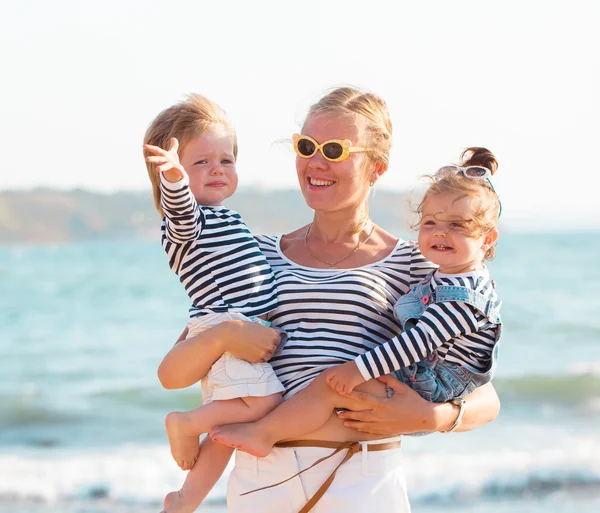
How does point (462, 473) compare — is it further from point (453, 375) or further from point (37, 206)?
point (37, 206)

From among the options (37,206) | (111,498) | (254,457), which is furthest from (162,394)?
(37,206)

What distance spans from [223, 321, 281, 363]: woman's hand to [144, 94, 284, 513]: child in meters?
0.04

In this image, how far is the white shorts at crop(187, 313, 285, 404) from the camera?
310 cm

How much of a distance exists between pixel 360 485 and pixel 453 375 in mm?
476

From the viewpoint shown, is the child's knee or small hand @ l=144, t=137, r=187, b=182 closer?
small hand @ l=144, t=137, r=187, b=182

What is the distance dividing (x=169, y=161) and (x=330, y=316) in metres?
0.74

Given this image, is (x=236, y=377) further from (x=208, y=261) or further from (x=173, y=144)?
(x=173, y=144)

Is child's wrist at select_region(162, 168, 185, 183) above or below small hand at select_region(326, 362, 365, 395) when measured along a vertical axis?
above

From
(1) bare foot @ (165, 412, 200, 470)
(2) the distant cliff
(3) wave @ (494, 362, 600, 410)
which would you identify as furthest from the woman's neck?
(2) the distant cliff

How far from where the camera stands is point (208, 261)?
3.23m

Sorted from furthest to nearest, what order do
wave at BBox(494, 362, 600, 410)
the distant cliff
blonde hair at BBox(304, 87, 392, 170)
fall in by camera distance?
the distant cliff
wave at BBox(494, 362, 600, 410)
blonde hair at BBox(304, 87, 392, 170)

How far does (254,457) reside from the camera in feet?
10.2

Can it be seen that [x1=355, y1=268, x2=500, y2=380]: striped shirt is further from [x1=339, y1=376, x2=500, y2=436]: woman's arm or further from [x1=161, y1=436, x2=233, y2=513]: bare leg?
[x1=161, y1=436, x2=233, y2=513]: bare leg

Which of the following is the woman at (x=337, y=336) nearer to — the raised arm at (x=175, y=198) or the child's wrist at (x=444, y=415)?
the child's wrist at (x=444, y=415)
